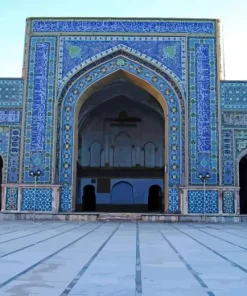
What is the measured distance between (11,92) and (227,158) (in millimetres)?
4663

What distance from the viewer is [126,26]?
9.23m

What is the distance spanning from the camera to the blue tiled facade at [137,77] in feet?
27.9

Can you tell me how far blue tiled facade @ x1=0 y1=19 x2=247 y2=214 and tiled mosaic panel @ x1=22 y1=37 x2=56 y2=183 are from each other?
0.02 meters

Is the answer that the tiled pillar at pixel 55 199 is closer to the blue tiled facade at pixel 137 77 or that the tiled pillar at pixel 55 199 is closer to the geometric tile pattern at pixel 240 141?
the blue tiled facade at pixel 137 77

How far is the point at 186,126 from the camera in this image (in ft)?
28.5

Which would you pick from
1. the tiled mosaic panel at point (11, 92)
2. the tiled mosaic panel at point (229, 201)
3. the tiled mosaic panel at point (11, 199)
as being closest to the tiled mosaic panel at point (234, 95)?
the tiled mosaic panel at point (229, 201)

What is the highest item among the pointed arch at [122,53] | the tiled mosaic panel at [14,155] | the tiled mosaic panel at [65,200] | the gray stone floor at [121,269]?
the pointed arch at [122,53]

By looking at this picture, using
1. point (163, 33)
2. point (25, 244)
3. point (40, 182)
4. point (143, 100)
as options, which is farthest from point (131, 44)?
point (25, 244)

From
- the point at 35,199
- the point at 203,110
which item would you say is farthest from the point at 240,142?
the point at 35,199

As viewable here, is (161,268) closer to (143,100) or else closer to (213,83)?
(213,83)

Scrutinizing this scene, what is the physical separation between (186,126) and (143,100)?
2.97 metres

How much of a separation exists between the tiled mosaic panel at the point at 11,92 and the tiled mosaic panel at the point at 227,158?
4.29 meters

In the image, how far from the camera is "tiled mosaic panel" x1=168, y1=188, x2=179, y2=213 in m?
8.52

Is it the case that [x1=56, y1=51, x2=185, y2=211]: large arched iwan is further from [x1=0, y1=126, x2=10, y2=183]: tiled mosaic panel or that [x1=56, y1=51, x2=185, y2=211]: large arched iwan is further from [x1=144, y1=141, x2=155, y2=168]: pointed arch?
[x1=144, y1=141, x2=155, y2=168]: pointed arch
